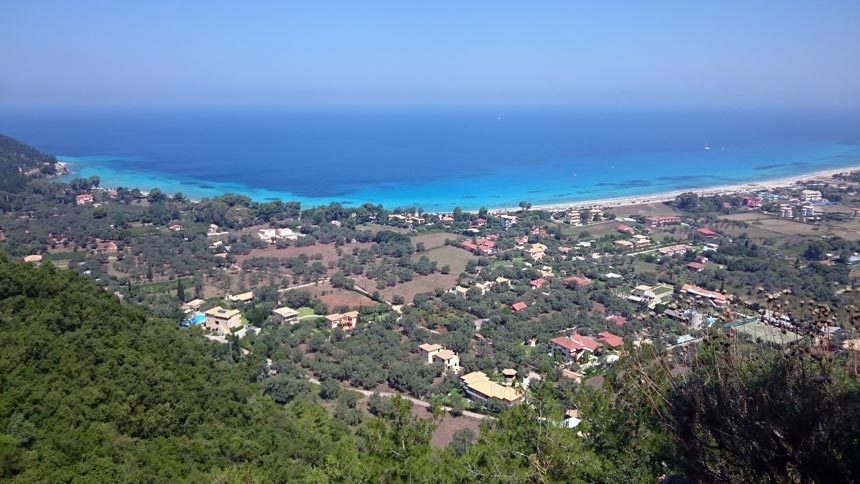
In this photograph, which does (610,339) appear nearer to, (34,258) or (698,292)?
(698,292)

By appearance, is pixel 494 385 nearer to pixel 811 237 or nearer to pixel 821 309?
pixel 821 309

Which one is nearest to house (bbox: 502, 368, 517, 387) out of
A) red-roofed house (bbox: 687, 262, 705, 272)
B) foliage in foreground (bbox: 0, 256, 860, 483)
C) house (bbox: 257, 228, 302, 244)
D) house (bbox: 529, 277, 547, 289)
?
foliage in foreground (bbox: 0, 256, 860, 483)

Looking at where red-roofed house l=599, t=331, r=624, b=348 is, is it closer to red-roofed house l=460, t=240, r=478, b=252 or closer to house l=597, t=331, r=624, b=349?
house l=597, t=331, r=624, b=349

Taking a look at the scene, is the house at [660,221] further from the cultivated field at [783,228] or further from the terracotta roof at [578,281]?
the terracotta roof at [578,281]

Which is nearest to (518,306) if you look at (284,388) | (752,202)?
(284,388)

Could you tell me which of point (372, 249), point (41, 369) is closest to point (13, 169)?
point (372, 249)
